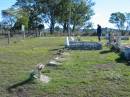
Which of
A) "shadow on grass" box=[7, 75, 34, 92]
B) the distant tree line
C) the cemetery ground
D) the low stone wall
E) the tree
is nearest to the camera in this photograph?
the cemetery ground

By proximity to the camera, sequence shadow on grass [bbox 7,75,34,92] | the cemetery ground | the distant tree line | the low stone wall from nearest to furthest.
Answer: the cemetery ground, shadow on grass [bbox 7,75,34,92], the low stone wall, the distant tree line

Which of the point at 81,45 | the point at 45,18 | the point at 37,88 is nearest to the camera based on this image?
the point at 37,88

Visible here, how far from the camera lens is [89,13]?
325ft

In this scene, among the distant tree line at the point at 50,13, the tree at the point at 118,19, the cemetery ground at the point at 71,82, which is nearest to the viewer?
the cemetery ground at the point at 71,82

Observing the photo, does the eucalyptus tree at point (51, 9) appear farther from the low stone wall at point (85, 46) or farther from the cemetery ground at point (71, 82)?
the cemetery ground at point (71, 82)

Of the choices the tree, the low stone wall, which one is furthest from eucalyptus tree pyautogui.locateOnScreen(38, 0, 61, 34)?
the low stone wall

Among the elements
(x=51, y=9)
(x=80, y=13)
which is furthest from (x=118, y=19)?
(x=51, y=9)

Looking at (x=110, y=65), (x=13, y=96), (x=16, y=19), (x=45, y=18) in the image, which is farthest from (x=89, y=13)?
(x=13, y=96)

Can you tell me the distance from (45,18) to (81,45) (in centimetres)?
6994

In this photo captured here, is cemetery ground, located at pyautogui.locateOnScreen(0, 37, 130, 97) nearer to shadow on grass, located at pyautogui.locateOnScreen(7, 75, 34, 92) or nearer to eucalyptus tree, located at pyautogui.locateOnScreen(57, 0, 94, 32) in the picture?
shadow on grass, located at pyautogui.locateOnScreen(7, 75, 34, 92)

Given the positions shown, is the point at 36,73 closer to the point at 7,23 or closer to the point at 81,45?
the point at 81,45

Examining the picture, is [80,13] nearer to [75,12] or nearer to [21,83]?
[75,12]

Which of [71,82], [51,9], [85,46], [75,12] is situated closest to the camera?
[71,82]

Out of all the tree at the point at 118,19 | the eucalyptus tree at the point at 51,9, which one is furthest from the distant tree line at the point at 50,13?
the tree at the point at 118,19
